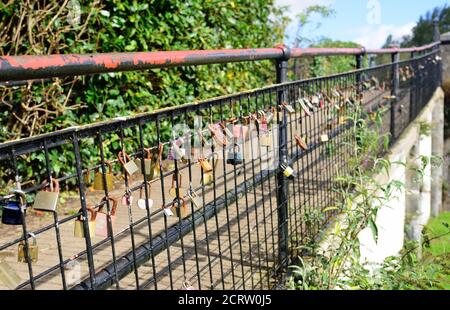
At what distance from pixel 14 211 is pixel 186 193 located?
865mm

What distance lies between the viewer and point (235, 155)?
2.15m

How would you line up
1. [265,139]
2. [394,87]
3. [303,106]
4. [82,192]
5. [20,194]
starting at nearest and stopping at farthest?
[20,194]
[82,192]
[265,139]
[303,106]
[394,87]

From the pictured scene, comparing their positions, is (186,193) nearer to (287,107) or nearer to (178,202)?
(178,202)

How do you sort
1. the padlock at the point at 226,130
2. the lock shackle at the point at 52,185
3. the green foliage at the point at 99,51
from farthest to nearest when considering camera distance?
the green foliage at the point at 99,51 < the padlock at the point at 226,130 < the lock shackle at the point at 52,185

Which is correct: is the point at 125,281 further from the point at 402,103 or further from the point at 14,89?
the point at 402,103

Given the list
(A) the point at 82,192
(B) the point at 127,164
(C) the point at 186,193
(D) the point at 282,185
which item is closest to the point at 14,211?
(A) the point at 82,192

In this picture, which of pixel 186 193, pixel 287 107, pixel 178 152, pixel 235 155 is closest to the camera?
pixel 178 152

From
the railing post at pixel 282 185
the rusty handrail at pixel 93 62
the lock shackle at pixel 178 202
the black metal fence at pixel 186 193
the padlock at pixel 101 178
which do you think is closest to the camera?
the rusty handrail at pixel 93 62

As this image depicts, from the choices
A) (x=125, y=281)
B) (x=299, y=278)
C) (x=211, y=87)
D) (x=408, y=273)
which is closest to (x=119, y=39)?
(x=211, y=87)

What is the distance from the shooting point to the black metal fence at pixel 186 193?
4.50ft

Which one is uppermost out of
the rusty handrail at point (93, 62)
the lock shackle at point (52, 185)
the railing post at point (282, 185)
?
the rusty handrail at point (93, 62)

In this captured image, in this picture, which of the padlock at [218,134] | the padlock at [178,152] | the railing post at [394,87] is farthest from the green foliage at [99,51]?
the padlock at [178,152]

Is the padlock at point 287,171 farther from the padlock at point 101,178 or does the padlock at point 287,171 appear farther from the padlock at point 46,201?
the padlock at point 46,201

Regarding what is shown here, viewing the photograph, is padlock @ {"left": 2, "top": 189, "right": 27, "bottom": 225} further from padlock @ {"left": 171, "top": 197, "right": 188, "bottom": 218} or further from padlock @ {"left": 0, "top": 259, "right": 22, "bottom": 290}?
padlock @ {"left": 171, "top": 197, "right": 188, "bottom": 218}
